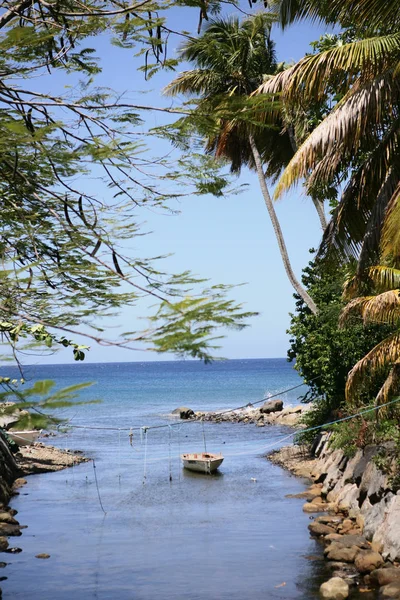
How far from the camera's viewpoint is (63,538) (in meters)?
15.0

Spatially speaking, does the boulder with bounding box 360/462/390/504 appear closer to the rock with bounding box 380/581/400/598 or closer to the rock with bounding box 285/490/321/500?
the rock with bounding box 380/581/400/598

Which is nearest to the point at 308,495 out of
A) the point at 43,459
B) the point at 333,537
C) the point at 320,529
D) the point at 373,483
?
the point at 320,529

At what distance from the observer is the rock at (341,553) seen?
462 inches

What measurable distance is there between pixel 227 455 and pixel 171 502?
8.41 m

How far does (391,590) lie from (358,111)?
6594mm

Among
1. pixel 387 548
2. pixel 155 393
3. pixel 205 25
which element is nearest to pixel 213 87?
pixel 205 25

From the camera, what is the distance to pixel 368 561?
36.3ft

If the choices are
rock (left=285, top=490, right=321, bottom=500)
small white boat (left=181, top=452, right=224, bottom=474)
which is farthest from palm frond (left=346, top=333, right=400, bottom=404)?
small white boat (left=181, top=452, right=224, bottom=474)

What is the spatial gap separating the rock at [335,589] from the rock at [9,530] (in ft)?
23.7

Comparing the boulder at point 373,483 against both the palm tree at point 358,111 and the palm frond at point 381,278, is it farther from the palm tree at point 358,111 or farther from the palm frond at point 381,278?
the palm tree at point 358,111

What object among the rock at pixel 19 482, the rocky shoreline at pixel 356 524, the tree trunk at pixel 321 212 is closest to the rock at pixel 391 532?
the rocky shoreline at pixel 356 524

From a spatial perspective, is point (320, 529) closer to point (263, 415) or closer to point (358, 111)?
point (358, 111)

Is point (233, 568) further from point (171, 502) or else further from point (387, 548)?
point (171, 502)

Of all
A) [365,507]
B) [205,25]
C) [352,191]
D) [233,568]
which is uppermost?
[205,25]
